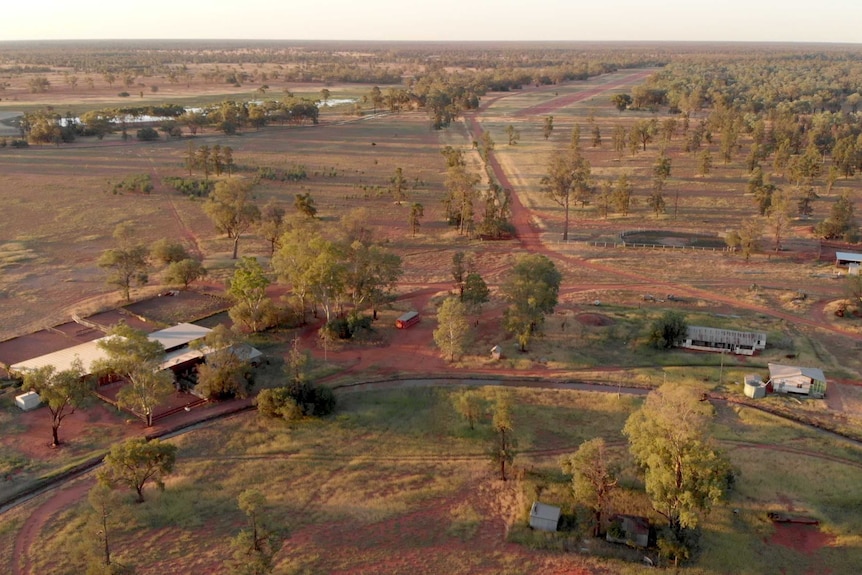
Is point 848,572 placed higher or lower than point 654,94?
lower

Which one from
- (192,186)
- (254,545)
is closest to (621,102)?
(192,186)

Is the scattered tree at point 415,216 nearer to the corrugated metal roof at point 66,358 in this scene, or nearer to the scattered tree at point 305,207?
the scattered tree at point 305,207

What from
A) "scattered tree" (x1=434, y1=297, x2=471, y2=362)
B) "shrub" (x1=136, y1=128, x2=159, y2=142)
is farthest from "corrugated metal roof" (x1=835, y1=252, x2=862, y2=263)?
"shrub" (x1=136, y1=128, x2=159, y2=142)

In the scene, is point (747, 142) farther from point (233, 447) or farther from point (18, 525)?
point (18, 525)

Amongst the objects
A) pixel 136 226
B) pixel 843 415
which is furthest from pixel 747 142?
Answer: pixel 136 226

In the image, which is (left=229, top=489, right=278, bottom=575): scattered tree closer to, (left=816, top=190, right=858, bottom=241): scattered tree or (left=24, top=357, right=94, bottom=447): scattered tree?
(left=24, top=357, right=94, bottom=447): scattered tree

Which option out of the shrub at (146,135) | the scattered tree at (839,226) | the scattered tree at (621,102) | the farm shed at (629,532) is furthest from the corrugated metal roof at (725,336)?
the scattered tree at (621,102)
